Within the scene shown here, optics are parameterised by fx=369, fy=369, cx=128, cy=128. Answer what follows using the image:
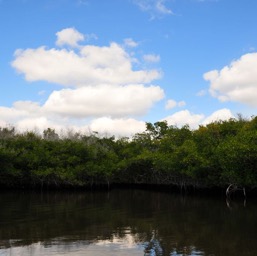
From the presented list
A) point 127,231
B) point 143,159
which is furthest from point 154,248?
point 143,159

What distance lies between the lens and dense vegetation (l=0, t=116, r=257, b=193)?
26.7 m

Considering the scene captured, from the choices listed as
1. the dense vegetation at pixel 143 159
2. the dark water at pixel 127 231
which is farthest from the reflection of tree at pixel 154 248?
the dense vegetation at pixel 143 159

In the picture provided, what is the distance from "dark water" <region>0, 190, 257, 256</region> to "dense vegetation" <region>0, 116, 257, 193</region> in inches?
194

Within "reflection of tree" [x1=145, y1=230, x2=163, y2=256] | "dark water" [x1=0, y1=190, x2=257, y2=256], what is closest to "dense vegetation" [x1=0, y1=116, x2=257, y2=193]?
"dark water" [x1=0, y1=190, x2=257, y2=256]

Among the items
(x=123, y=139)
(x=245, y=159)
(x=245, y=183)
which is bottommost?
(x=245, y=183)

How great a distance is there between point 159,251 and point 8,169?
27865 mm

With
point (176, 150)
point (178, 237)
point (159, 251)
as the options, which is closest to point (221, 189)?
point (176, 150)

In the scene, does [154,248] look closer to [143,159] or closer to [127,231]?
[127,231]

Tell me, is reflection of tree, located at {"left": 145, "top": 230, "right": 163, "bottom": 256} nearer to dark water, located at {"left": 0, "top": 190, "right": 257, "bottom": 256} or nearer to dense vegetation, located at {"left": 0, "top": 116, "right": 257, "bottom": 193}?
dark water, located at {"left": 0, "top": 190, "right": 257, "bottom": 256}

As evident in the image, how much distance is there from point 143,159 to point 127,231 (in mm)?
25436

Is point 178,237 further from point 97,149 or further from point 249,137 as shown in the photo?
point 97,149

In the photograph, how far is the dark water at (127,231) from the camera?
11922mm

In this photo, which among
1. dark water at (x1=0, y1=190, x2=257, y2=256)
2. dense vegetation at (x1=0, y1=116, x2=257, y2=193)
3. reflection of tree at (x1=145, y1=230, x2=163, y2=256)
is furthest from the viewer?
dense vegetation at (x1=0, y1=116, x2=257, y2=193)

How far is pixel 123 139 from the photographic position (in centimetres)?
5022
